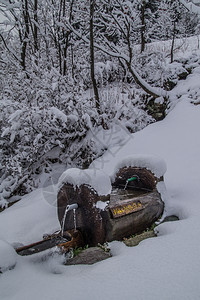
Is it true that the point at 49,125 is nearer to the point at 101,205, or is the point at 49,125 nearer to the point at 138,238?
the point at 101,205

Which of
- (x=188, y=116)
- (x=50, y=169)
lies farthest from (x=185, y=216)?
(x=50, y=169)

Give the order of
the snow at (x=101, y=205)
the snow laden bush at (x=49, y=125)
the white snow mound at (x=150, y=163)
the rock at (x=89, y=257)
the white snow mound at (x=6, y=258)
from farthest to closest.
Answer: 1. the snow laden bush at (x=49, y=125)
2. the white snow mound at (x=150, y=163)
3. the snow at (x=101, y=205)
4. the rock at (x=89, y=257)
5. the white snow mound at (x=6, y=258)

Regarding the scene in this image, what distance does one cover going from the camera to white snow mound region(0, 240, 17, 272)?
1.76 m

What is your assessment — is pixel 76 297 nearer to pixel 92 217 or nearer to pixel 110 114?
pixel 92 217

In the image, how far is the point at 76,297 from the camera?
1.45 m

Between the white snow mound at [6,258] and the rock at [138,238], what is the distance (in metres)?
1.11

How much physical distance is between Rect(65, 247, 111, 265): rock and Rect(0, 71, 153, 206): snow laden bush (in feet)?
9.58

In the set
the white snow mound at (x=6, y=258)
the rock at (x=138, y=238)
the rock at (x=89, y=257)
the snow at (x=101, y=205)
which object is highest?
the snow at (x=101, y=205)

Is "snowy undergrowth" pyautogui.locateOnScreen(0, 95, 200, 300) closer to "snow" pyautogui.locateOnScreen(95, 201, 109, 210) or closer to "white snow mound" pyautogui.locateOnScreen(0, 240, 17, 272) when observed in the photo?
"white snow mound" pyautogui.locateOnScreen(0, 240, 17, 272)

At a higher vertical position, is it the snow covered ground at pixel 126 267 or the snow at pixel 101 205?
the snow at pixel 101 205

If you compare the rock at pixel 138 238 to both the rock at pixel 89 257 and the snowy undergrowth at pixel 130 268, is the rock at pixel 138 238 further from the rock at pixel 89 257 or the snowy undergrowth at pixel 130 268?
the rock at pixel 89 257

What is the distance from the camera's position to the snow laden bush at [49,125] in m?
4.91

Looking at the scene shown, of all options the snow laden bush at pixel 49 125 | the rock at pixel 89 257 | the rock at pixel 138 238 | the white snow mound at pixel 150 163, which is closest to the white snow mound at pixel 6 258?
the rock at pixel 89 257

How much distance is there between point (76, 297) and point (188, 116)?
16.5ft
